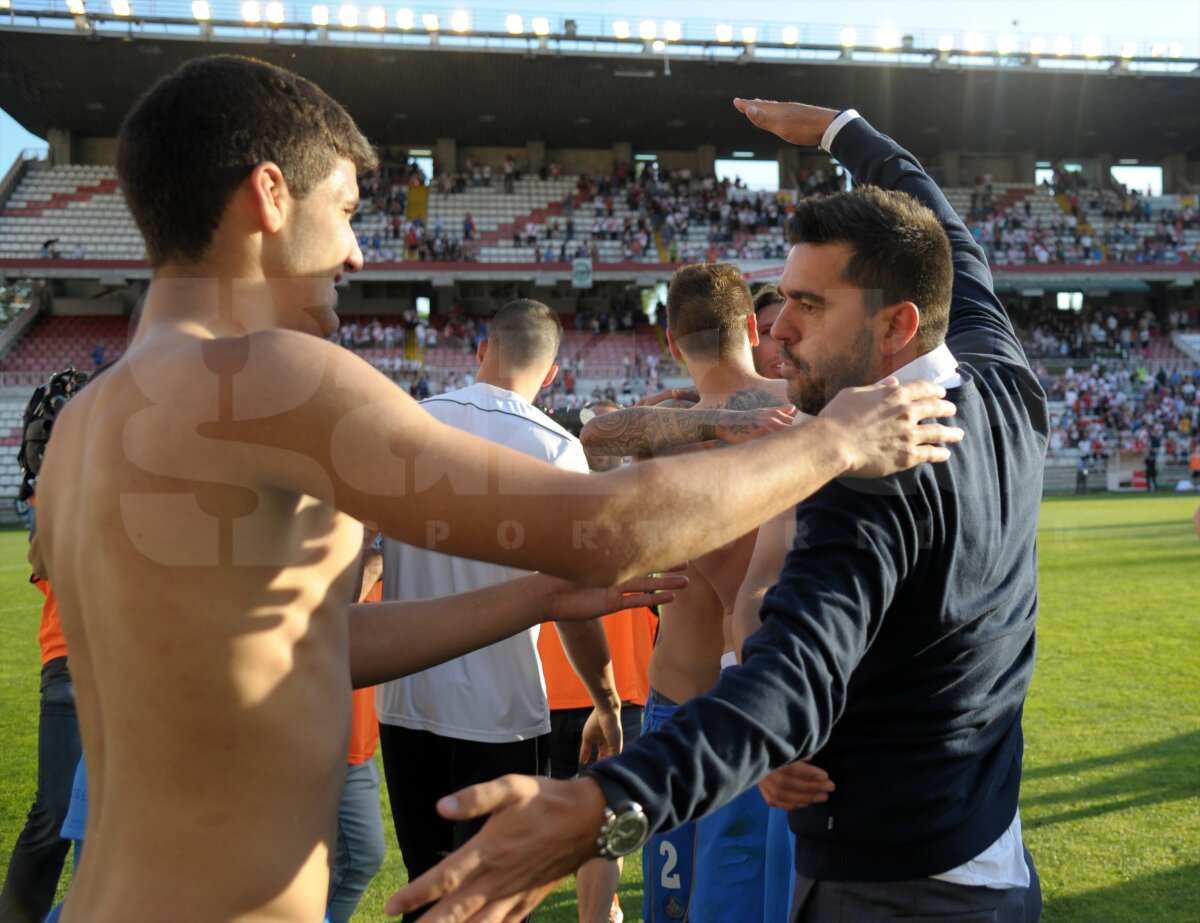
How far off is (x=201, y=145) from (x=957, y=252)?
2.10 m

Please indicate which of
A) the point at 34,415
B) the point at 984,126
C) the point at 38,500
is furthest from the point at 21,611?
the point at 984,126

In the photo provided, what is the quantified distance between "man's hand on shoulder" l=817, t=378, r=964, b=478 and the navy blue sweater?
0.10 metres

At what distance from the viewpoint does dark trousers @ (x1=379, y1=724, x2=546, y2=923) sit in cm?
409

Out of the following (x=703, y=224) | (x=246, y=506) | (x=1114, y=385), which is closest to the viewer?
(x=246, y=506)

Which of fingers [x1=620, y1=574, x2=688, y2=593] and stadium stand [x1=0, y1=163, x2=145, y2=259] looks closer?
fingers [x1=620, y1=574, x2=688, y2=593]

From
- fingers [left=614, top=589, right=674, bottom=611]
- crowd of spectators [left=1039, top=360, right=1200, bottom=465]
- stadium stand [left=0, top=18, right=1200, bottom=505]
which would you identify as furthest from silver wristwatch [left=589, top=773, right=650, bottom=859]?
crowd of spectators [left=1039, top=360, right=1200, bottom=465]

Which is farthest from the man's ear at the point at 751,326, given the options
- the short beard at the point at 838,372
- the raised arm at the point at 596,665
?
the short beard at the point at 838,372

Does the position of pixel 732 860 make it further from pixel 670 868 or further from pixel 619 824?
pixel 619 824

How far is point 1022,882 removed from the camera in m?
2.29

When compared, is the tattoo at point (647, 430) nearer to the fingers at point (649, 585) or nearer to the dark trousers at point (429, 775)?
the dark trousers at point (429, 775)

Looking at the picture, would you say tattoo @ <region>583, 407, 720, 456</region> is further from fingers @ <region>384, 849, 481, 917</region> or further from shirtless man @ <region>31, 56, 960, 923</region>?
fingers @ <region>384, 849, 481, 917</region>

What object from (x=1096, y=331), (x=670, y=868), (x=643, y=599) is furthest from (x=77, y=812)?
(x=1096, y=331)

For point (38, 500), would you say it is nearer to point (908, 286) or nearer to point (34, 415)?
point (908, 286)

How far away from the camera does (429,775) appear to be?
415 centimetres
